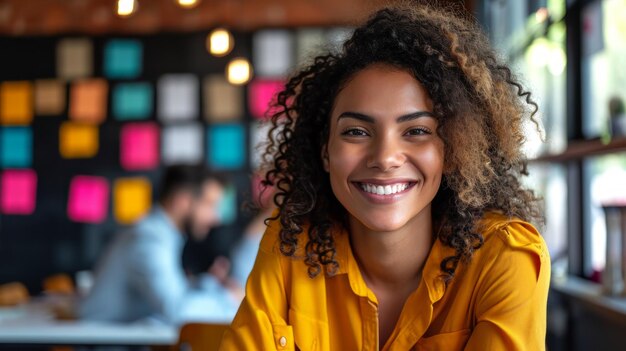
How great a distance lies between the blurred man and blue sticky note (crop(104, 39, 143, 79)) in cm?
249

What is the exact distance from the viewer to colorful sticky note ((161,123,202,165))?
618 centimetres

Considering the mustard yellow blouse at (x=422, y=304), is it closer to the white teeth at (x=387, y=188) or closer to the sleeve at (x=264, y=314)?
the sleeve at (x=264, y=314)

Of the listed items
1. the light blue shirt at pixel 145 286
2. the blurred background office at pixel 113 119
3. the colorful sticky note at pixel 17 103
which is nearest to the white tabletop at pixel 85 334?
the light blue shirt at pixel 145 286

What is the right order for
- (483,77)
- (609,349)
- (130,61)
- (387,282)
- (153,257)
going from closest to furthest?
(483,77) < (387,282) < (609,349) < (153,257) < (130,61)

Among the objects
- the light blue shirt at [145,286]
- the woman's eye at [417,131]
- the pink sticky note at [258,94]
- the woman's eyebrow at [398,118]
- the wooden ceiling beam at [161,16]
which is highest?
the wooden ceiling beam at [161,16]

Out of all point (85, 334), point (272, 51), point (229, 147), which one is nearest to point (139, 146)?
point (229, 147)

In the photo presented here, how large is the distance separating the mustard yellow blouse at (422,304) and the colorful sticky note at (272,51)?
15.3ft

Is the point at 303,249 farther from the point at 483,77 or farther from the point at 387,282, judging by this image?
the point at 483,77

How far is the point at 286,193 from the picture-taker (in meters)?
1.68

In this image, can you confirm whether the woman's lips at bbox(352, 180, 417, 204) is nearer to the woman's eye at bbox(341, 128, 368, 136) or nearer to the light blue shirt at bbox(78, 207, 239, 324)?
the woman's eye at bbox(341, 128, 368, 136)

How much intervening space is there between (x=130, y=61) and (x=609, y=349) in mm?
4774

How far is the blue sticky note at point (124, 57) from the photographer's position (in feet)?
20.2

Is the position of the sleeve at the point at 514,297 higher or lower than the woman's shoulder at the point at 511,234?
lower

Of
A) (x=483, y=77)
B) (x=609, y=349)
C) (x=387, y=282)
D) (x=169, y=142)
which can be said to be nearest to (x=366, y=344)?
(x=387, y=282)
